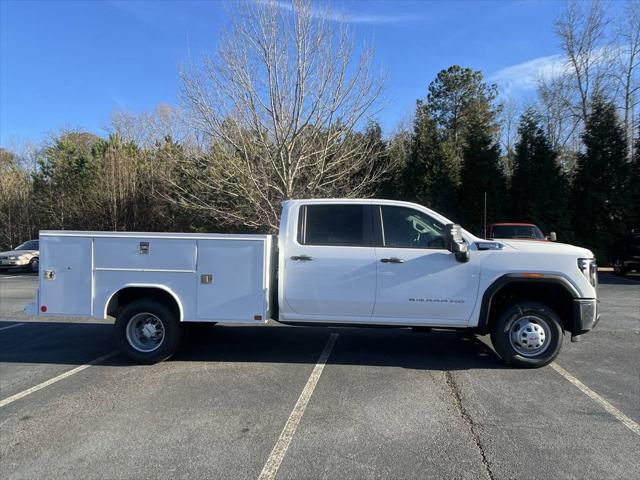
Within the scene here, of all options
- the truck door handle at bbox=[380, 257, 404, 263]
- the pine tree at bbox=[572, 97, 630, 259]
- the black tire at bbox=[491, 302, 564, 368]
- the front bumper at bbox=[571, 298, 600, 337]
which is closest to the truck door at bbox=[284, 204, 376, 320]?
the truck door handle at bbox=[380, 257, 404, 263]

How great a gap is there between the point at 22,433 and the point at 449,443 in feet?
12.3

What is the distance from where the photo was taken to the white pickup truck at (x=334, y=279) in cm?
580

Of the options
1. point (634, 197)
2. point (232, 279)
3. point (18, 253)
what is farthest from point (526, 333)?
point (18, 253)

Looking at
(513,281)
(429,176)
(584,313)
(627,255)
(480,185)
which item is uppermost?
(429,176)

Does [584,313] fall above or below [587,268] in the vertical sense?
below

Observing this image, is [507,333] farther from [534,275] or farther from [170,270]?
[170,270]

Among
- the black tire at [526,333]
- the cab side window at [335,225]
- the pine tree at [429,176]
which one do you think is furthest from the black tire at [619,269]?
the cab side window at [335,225]

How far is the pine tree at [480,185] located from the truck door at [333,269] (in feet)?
62.4

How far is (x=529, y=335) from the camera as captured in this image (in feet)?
19.2

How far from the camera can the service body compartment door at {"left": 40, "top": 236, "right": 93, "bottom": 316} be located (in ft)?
20.0

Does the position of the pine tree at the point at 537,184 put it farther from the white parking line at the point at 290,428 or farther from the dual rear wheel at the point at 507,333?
the white parking line at the point at 290,428

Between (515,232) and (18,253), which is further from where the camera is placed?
(18,253)

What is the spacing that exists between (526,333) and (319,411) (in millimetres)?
2912

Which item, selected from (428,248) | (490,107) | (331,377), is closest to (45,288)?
(331,377)
